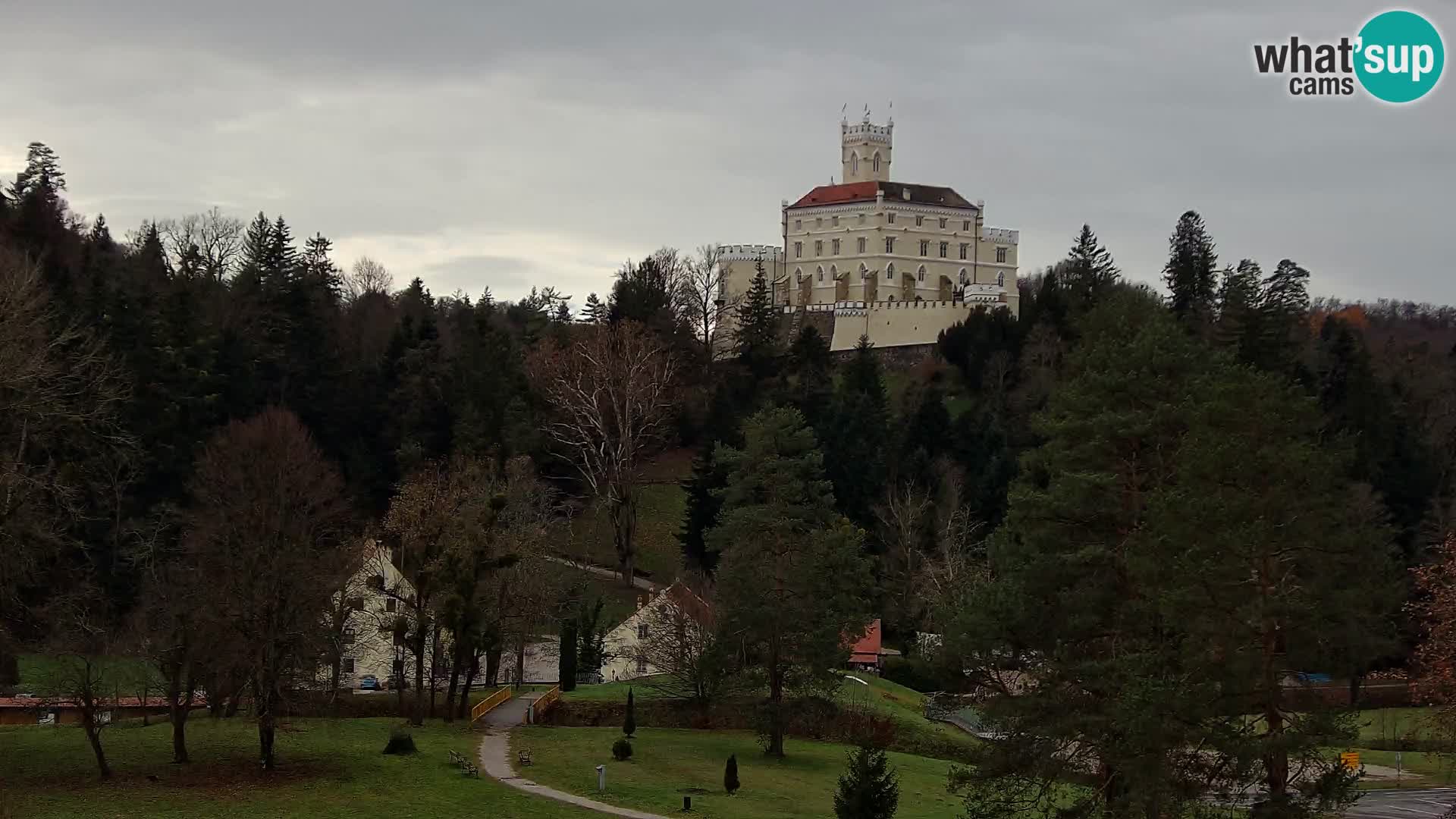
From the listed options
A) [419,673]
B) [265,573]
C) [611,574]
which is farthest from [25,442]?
[611,574]

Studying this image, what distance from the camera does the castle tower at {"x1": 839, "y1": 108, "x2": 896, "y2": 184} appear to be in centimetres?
12500

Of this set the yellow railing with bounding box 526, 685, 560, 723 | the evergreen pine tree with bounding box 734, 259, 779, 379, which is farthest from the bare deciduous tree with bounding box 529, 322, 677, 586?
the yellow railing with bounding box 526, 685, 560, 723

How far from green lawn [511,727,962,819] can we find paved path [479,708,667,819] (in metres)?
0.47

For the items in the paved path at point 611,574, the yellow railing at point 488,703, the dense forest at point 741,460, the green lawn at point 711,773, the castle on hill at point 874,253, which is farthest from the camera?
the castle on hill at point 874,253

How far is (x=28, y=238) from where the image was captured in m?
72.8

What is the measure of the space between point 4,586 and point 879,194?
8985 centimetres

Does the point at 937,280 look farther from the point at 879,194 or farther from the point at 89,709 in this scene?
the point at 89,709

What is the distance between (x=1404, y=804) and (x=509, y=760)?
81.1 ft

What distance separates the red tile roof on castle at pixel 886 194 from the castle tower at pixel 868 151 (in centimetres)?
186

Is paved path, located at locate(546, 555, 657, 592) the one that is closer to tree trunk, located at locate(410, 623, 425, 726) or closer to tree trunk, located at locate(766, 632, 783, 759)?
tree trunk, located at locate(410, 623, 425, 726)

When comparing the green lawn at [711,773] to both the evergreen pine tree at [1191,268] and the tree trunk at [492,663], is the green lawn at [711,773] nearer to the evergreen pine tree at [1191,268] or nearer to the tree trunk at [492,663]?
the tree trunk at [492,663]

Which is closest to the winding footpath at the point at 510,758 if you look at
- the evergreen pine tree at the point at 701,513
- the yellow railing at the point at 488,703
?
the yellow railing at the point at 488,703

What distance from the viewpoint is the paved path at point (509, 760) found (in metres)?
33.9

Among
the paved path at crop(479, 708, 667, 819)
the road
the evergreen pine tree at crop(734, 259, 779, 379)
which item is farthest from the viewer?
the evergreen pine tree at crop(734, 259, 779, 379)
